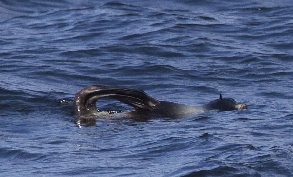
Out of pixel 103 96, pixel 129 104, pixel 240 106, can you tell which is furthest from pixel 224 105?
pixel 103 96

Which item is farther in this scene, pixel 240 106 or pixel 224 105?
pixel 240 106

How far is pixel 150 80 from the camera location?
534 inches

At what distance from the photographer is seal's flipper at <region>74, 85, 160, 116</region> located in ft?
35.1

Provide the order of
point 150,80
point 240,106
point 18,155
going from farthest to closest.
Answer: point 150,80 < point 240,106 < point 18,155

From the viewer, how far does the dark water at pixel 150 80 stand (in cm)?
896

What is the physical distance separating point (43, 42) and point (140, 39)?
1.53m

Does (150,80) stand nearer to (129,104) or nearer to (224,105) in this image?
(224,105)

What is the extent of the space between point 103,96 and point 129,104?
29cm

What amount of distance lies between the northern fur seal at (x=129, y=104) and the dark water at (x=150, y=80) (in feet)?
0.61

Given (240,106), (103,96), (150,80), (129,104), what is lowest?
(150,80)

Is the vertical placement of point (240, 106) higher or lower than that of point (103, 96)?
lower

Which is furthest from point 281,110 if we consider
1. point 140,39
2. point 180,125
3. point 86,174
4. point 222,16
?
point 222,16

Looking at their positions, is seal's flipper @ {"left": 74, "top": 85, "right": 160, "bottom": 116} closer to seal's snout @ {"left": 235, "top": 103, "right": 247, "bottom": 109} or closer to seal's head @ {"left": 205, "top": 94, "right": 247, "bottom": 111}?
seal's head @ {"left": 205, "top": 94, "right": 247, "bottom": 111}

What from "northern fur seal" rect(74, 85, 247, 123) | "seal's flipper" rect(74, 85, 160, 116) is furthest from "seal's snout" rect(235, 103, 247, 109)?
"seal's flipper" rect(74, 85, 160, 116)
